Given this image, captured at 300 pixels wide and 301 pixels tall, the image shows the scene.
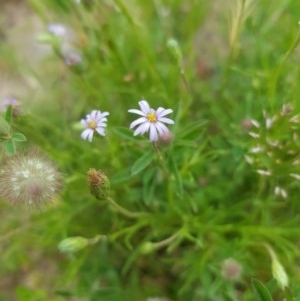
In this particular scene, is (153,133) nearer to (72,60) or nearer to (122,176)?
(122,176)

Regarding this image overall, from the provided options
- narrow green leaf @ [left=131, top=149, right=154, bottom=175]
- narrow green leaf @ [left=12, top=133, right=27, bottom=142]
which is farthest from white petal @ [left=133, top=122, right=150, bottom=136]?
narrow green leaf @ [left=12, top=133, right=27, bottom=142]

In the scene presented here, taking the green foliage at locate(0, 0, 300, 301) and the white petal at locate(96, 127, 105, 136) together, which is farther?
the green foliage at locate(0, 0, 300, 301)

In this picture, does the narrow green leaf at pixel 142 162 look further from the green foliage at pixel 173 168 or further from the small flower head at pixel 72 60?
the small flower head at pixel 72 60

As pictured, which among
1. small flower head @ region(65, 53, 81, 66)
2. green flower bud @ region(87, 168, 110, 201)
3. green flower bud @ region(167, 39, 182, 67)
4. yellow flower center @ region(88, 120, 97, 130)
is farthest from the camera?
small flower head @ region(65, 53, 81, 66)

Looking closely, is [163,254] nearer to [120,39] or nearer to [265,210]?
[265,210]

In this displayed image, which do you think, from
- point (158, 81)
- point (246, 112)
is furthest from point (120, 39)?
point (246, 112)

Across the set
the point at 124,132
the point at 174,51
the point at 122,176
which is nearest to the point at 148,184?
the point at 122,176

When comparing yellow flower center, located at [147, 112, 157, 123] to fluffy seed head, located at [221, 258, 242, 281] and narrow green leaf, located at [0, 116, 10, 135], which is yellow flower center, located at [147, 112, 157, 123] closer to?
narrow green leaf, located at [0, 116, 10, 135]

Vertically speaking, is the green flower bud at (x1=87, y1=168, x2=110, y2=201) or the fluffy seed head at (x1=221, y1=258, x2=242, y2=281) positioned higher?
the green flower bud at (x1=87, y1=168, x2=110, y2=201)
